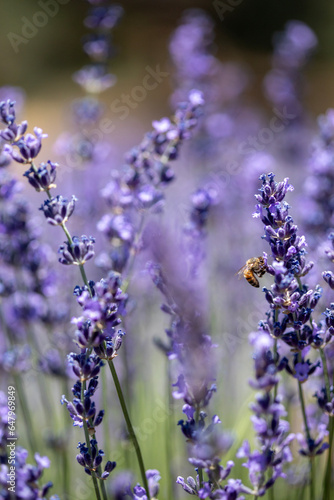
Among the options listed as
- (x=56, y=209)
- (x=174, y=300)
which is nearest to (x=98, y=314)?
(x=174, y=300)

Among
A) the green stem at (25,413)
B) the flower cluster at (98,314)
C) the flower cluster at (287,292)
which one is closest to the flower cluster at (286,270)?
the flower cluster at (287,292)

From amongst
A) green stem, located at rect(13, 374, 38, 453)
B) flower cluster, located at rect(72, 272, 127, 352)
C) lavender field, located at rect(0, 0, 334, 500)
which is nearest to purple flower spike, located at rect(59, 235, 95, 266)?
lavender field, located at rect(0, 0, 334, 500)

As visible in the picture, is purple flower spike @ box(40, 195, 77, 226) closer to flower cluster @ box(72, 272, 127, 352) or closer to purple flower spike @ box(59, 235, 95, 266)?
purple flower spike @ box(59, 235, 95, 266)

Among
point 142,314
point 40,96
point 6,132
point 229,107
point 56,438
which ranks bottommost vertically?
point 56,438

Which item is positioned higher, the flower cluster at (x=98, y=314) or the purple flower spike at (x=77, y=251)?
the purple flower spike at (x=77, y=251)

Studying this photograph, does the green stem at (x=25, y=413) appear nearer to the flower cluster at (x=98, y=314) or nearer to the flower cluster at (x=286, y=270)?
the flower cluster at (x=98, y=314)

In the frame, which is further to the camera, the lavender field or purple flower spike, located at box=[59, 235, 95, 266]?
purple flower spike, located at box=[59, 235, 95, 266]

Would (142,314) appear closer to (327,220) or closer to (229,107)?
(327,220)

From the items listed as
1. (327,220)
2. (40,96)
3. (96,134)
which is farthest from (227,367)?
(40,96)

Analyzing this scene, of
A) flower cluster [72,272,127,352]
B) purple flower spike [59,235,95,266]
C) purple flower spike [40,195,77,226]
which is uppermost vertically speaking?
purple flower spike [40,195,77,226]
